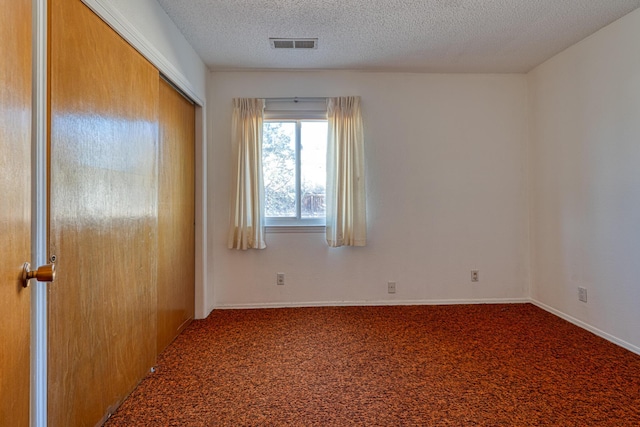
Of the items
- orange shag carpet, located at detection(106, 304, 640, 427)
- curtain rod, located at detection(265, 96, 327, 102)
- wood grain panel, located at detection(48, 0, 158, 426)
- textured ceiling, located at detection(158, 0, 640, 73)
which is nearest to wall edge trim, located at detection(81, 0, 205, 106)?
wood grain panel, located at detection(48, 0, 158, 426)

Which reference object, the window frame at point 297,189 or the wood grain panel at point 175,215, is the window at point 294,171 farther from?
the wood grain panel at point 175,215

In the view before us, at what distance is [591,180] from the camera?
2.68m

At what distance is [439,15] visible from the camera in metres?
2.34

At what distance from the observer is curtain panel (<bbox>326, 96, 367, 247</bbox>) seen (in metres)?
3.21

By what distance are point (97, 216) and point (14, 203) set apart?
0.55m

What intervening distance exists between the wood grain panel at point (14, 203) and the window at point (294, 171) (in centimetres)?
231

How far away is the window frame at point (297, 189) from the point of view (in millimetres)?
3324

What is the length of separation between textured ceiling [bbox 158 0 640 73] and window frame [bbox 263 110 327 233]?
46 centimetres

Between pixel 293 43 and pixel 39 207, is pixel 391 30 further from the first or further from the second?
pixel 39 207

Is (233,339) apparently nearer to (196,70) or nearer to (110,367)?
(110,367)

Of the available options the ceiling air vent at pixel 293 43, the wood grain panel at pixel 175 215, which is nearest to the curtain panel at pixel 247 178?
the wood grain panel at pixel 175 215

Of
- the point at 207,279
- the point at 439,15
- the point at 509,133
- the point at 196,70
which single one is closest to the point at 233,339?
the point at 207,279

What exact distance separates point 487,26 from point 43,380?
11.1 ft

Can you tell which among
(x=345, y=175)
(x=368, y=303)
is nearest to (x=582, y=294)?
(x=368, y=303)
